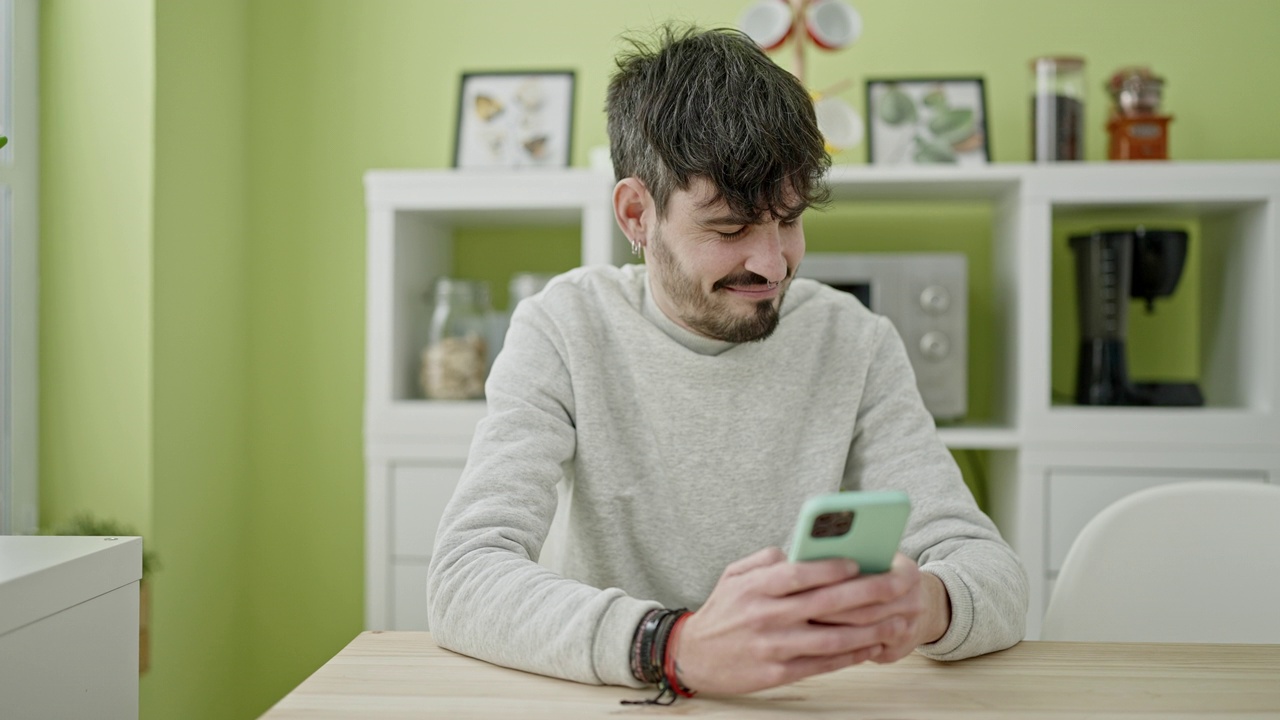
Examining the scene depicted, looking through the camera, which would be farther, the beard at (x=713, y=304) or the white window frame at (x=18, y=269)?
the white window frame at (x=18, y=269)

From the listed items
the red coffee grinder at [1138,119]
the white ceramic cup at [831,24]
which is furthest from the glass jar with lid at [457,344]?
the red coffee grinder at [1138,119]

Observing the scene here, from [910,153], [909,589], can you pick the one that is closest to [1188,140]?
[910,153]

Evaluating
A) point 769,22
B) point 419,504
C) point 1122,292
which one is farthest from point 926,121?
point 419,504

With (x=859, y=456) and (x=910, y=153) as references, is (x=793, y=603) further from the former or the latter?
(x=910, y=153)

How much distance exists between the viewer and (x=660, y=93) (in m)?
1.15

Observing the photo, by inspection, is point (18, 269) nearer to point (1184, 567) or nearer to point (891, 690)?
point (891, 690)

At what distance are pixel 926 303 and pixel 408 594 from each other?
1.13 meters

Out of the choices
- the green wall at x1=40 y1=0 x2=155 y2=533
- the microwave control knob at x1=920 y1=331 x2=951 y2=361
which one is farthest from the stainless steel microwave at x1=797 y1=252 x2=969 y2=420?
the green wall at x1=40 y1=0 x2=155 y2=533

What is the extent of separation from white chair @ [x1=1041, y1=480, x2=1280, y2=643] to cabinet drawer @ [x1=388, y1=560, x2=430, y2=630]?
1227 mm

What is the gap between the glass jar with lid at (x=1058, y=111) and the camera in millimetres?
2021

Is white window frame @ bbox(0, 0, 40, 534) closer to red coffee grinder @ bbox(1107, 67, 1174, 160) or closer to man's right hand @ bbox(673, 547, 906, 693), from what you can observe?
man's right hand @ bbox(673, 547, 906, 693)

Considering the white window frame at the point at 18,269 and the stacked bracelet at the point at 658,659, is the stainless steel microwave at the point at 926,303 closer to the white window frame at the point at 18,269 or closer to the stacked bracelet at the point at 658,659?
the stacked bracelet at the point at 658,659

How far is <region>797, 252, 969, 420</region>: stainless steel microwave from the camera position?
2.04 metres

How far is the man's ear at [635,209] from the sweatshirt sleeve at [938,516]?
12.2 inches
